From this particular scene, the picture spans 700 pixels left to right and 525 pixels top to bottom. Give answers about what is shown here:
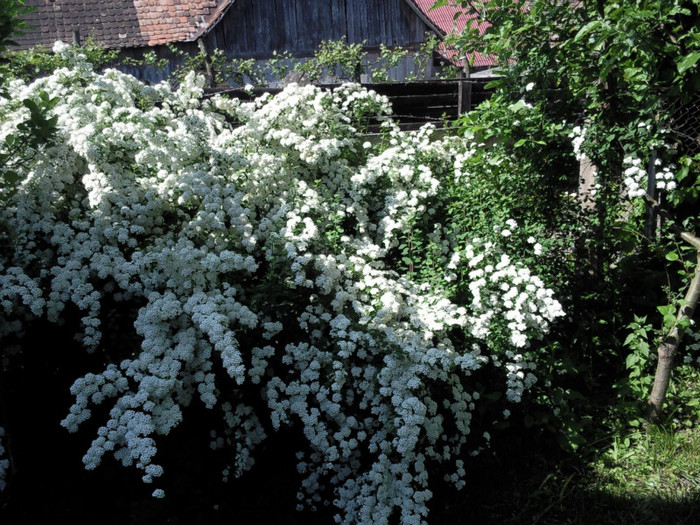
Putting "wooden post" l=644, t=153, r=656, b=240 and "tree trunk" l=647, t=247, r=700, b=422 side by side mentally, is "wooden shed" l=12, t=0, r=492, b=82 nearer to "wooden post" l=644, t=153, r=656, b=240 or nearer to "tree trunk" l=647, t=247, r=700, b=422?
"wooden post" l=644, t=153, r=656, b=240

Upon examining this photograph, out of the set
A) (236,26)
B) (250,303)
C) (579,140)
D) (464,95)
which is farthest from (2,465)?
(236,26)

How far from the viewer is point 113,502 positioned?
327 centimetres

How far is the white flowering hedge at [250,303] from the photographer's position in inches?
115

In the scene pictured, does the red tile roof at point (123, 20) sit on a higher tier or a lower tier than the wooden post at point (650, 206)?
higher

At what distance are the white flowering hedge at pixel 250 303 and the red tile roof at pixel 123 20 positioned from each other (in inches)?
513

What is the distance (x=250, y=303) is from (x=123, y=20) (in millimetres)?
15552

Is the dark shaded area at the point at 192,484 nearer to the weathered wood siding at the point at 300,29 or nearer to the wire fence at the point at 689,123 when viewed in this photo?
the wire fence at the point at 689,123

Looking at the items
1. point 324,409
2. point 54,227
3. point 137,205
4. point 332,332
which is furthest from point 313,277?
point 54,227

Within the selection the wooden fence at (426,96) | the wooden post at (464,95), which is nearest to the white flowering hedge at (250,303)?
the wooden fence at (426,96)

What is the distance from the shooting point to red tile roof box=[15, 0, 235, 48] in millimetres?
15945

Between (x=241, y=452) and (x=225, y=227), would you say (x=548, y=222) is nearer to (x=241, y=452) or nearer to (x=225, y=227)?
(x=225, y=227)

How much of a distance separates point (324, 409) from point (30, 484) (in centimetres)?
167

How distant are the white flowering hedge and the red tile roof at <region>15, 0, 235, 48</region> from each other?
13.0 meters

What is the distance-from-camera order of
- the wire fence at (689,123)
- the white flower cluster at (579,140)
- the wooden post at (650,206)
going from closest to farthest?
the white flower cluster at (579,140) → the wooden post at (650,206) → the wire fence at (689,123)
